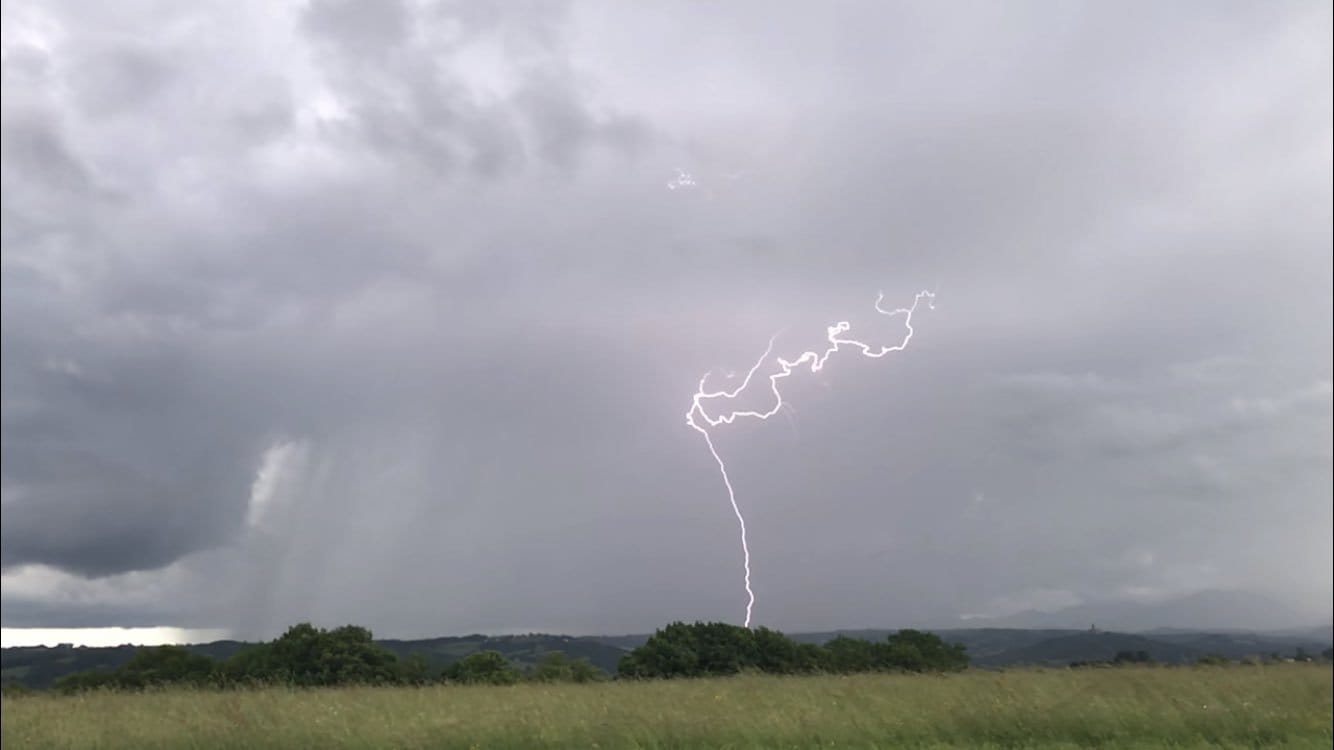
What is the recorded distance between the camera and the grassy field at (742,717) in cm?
1500

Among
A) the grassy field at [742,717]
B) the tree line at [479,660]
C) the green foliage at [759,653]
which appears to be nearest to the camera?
the grassy field at [742,717]

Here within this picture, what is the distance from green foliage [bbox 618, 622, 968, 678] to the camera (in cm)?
3984

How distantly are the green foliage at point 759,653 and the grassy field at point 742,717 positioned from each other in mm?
20068

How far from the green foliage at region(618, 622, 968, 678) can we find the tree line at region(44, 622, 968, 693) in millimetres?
46

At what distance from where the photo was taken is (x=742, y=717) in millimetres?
15742

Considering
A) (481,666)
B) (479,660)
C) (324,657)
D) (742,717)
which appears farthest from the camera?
(479,660)

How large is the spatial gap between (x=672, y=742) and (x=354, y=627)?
29.5 metres

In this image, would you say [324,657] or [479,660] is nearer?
[324,657]

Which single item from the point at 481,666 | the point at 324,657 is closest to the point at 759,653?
the point at 481,666

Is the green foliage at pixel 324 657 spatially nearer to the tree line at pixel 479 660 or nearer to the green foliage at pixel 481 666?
the tree line at pixel 479 660

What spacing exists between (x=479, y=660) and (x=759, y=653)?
1265 cm

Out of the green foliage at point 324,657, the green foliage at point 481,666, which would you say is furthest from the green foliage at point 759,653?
the green foliage at point 324,657

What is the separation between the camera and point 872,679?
20453 mm

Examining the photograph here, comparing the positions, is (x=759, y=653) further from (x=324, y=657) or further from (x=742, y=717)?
(x=742, y=717)
